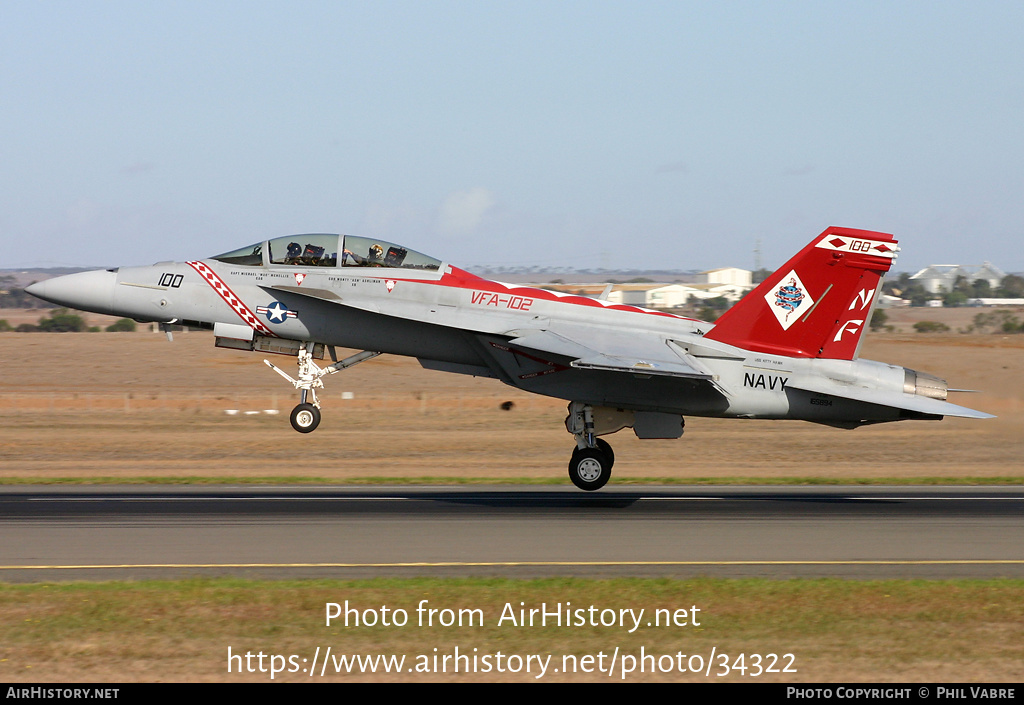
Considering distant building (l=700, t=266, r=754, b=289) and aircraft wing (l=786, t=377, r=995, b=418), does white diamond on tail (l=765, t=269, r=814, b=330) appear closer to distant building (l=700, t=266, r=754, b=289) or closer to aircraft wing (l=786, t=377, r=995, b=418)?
aircraft wing (l=786, t=377, r=995, b=418)

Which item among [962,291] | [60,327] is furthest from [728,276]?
[60,327]

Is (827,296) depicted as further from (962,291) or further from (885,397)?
(962,291)

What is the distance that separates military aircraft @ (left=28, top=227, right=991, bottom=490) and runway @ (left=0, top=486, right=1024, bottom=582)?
1893 mm

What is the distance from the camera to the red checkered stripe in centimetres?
1777

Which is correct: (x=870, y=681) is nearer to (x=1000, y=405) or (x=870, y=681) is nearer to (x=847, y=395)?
(x=847, y=395)

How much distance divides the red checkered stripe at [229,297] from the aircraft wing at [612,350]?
4.40m

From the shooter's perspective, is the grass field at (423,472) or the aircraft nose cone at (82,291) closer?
the grass field at (423,472)

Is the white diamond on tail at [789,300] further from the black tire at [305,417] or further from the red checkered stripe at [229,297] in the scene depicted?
the red checkered stripe at [229,297]

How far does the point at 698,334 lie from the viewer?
1838 cm

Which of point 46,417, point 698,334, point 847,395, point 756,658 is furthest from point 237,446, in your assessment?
point 756,658

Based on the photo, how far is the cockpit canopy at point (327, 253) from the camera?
17.8 m

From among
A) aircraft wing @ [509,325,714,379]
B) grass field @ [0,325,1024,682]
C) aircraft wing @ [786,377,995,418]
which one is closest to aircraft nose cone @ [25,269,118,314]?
grass field @ [0,325,1024,682]

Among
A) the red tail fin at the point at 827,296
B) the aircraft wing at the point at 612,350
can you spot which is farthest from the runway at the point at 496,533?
the red tail fin at the point at 827,296

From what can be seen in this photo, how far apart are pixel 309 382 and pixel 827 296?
29.2ft
